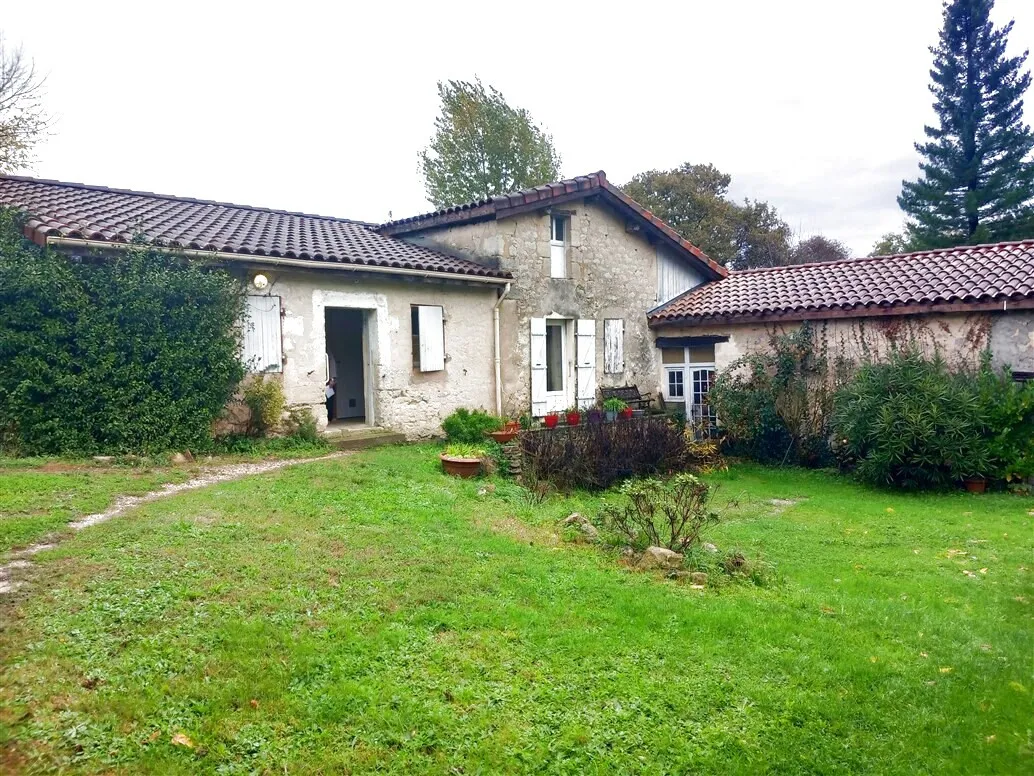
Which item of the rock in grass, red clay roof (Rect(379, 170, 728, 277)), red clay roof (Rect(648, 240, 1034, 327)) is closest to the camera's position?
the rock in grass

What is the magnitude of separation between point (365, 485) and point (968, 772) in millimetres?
6158

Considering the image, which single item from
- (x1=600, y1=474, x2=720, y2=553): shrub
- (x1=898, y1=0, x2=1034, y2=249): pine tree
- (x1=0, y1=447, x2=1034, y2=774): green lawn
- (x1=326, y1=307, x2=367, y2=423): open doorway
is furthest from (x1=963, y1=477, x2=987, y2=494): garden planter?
(x1=898, y1=0, x2=1034, y2=249): pine tree

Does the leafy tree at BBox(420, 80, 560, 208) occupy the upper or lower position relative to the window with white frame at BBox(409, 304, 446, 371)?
upper

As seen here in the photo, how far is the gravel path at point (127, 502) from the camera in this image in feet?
13.6

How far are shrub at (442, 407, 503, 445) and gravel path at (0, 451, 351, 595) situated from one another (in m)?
2.13

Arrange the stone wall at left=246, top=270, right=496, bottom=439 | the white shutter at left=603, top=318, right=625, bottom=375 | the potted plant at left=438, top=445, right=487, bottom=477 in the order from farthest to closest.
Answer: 1. the white shutter at left=603, top=318, right=625, bottom=375
2. the stone wall at left=246, top=270, right=496, bottom=439
3. the potted plant at left=438, top=445, right=487, bottom=477

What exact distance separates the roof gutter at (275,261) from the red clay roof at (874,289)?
5.20 m

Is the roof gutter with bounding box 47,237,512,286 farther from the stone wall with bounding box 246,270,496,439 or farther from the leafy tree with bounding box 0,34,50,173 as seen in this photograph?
the leafy tree with bounding box 0,34,50,173

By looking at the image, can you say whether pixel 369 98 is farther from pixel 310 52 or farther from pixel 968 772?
pixel 968 772

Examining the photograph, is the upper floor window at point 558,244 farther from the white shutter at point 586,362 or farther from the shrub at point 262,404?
the shrub at point 262,404

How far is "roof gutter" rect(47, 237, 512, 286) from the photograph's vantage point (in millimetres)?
7906

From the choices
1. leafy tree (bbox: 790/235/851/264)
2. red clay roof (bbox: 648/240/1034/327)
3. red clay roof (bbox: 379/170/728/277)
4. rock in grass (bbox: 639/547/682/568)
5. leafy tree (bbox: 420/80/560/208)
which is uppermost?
leafy tree (bbox: 420/80/560/208)

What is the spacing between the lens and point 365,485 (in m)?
7.71

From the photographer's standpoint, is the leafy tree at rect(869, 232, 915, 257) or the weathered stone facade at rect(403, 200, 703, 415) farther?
the leafy tree at rect(869, 232, 915, 257)
